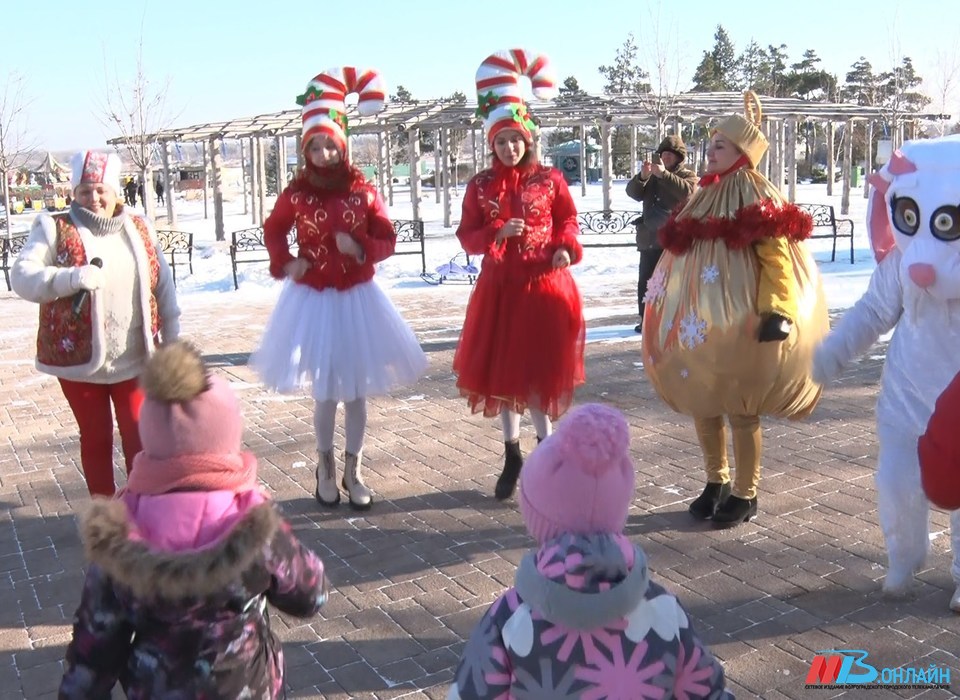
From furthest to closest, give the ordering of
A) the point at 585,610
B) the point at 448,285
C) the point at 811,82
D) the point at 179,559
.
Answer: the point at 811,82
the point at 448,285
the point at 179,559
the point at 585,610

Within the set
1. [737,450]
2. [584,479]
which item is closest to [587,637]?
[584,479]

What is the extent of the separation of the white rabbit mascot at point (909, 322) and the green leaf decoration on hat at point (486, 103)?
2.05 metres

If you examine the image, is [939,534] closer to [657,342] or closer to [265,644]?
[657,342]

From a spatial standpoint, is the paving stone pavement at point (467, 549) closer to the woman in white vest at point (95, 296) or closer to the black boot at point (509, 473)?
the black boot at point (509, 473)

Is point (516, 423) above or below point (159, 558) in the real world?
below

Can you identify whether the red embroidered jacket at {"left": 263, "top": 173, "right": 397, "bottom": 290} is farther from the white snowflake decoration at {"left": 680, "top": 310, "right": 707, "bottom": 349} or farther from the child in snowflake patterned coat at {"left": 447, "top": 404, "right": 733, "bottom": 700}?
the child in snowflake patterned coat at {"left": 447, "top": 404, "right": 733, "bottom": 700}

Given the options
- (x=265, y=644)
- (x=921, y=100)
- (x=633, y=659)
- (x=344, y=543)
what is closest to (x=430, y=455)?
(x=344, y=543)

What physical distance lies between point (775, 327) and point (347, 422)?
90.8 inches

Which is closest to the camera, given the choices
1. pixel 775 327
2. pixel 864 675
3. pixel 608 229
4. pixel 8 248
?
pixel 864 675

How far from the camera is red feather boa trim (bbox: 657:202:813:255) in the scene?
4.26 m

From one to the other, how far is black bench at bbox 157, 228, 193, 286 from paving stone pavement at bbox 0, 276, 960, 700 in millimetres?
9119

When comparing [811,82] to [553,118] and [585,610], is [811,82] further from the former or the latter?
[585,610]

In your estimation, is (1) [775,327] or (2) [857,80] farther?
(2) [857,80]

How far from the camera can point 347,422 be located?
5.18m
